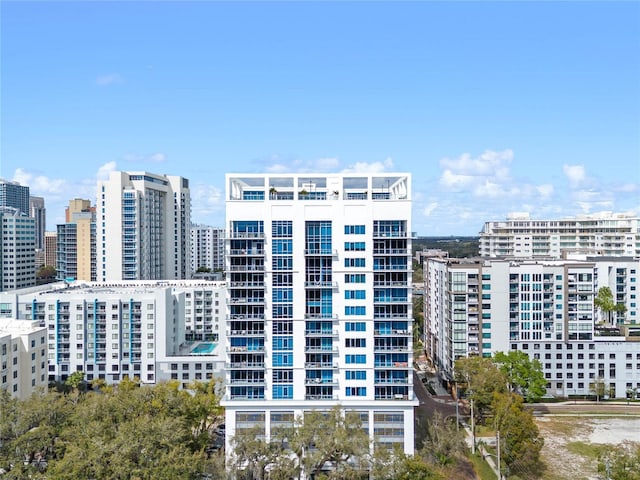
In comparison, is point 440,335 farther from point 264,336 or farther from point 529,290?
point 264,336

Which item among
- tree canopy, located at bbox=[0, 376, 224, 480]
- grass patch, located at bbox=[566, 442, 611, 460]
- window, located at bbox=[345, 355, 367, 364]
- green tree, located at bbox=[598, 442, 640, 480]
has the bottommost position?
grass patch, located at bbox=[566, 442, 611, 460]

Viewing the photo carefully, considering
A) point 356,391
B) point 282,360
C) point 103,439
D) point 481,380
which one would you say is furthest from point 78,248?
point 481,380

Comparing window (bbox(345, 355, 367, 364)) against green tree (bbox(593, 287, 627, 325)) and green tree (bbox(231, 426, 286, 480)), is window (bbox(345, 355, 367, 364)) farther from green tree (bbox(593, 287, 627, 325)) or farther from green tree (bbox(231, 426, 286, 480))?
green tree (bbox(593, 287, 627, 325))

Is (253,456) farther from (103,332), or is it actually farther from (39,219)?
(39,219)

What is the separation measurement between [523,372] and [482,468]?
12131 millimetres

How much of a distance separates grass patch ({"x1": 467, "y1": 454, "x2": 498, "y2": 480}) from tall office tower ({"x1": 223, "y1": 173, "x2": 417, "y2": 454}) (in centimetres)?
668

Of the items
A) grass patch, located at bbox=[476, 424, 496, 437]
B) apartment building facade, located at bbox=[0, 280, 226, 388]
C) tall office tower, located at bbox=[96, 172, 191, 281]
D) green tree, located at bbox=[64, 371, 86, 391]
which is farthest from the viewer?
tall office tower, located at bbox=[96, 172, 191, 281]

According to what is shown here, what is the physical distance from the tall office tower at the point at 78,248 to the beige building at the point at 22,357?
127 feet

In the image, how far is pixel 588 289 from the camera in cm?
4762

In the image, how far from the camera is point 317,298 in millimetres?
33375

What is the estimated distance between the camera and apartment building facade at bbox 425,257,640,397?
156ft

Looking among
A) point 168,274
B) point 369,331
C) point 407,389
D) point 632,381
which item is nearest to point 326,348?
point 369,331

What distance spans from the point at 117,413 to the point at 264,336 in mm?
8822

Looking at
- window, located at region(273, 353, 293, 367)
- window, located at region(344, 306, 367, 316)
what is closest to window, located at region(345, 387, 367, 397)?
window, located at region(273, 353, 293, 367)
